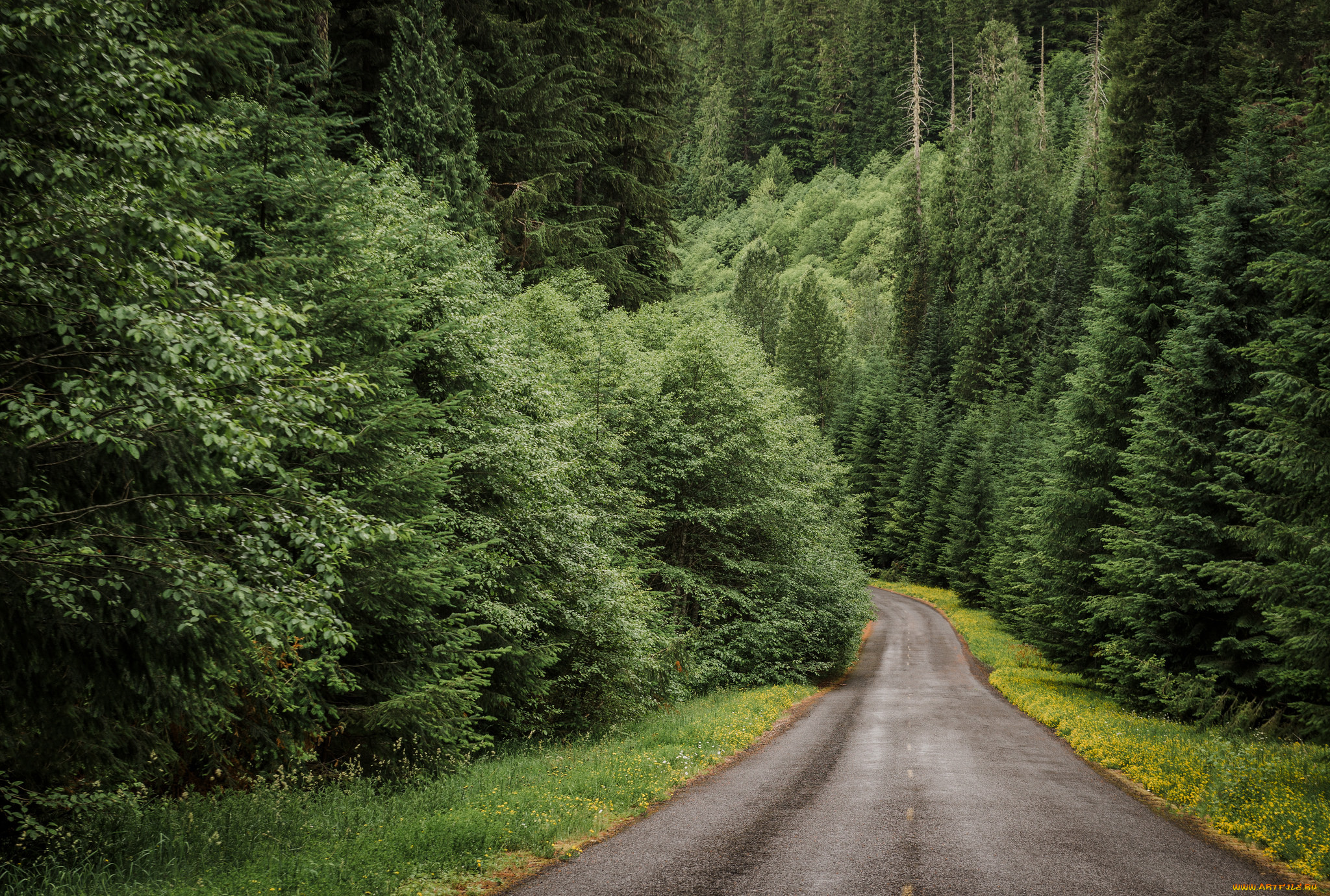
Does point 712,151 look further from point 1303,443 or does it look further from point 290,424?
point 290,424

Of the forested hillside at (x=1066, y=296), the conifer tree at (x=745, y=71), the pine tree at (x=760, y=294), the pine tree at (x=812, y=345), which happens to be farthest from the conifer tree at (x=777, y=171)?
the pine tree at (x=812, y=345)

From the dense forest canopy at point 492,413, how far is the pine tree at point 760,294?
27.0 metres

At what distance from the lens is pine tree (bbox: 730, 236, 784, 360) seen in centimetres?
7450

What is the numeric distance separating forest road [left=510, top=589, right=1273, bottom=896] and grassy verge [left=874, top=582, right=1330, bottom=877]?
0.66 meters

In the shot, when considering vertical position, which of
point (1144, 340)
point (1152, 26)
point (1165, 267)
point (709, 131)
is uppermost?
point (709, 131)

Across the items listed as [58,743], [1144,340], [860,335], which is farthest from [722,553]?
[860,335]

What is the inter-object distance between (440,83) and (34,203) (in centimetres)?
1556

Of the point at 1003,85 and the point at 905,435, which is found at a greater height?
the point at 1003,85

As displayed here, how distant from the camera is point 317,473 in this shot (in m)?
9.34

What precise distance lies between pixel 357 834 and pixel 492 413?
7377 mm

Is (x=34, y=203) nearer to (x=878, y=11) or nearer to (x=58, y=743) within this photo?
(x=58, y=743)

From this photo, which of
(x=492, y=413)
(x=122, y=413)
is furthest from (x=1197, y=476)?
(x=122, y=413)

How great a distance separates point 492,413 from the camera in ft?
43.7

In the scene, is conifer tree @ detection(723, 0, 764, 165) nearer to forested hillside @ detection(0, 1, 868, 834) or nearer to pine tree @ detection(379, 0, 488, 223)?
forested hillside @ detection(0, 1, 868, 834)
